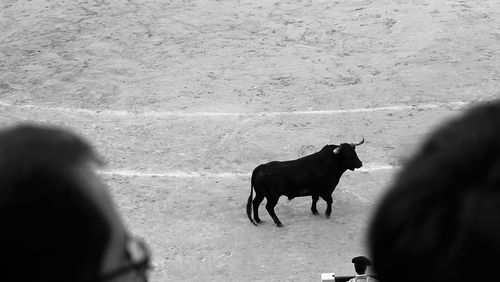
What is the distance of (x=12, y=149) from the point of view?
4.04 ft

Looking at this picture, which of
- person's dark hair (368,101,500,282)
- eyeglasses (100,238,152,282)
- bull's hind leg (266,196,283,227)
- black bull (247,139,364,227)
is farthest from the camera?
bull's hind leg (266,196,283,227)

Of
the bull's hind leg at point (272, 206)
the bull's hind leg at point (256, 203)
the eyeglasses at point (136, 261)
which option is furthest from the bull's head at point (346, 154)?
the eyeglasses at point (136, 261)

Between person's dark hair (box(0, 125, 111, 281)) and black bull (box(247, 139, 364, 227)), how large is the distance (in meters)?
7.72

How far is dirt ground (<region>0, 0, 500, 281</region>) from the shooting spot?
909 centimetres

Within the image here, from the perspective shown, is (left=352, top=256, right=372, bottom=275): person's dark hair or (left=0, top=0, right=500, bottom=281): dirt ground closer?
(left=352, top=256, right=372, bottom=275): person's dark hair

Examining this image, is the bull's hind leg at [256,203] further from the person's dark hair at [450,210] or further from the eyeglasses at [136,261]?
the person's dark hair at [450,210]

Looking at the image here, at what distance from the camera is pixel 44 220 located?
1.19 meters

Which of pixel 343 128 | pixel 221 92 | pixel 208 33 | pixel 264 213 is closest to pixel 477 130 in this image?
pixel 264 213

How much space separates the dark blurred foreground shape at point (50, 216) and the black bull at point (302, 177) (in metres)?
7.68

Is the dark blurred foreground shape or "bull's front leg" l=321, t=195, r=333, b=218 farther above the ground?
the dark blurred foreground shape

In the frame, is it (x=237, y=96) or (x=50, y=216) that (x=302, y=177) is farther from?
(x=50, y=216)

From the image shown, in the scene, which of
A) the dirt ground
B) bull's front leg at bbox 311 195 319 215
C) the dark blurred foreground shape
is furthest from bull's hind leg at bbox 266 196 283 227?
the dark blurred foreground shape

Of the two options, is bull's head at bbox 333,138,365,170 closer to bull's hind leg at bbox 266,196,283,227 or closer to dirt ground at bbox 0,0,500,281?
dirt ground at bbox 0,0,500,281

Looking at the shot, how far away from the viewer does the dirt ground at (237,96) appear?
909 centimetres
